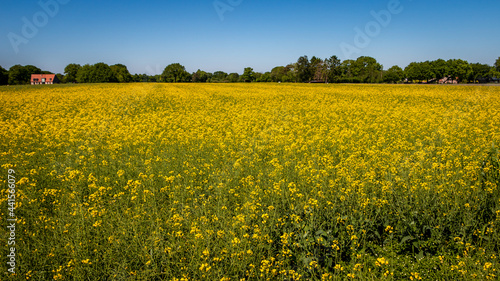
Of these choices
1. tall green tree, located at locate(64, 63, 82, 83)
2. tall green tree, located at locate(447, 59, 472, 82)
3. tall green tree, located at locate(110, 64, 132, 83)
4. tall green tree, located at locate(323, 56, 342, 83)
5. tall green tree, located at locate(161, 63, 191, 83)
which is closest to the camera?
tall green tree, located at locate(323, 56, 342, 83)

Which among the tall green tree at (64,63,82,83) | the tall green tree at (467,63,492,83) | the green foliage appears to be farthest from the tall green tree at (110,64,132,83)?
the tall green tree at (467,63,492,83)

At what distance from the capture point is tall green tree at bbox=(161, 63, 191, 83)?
112 meters

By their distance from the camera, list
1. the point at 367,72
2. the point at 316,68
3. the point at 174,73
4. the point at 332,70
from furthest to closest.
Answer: the point at 174,73
the point at 367,72
the point at 316,68
the point at 332,70

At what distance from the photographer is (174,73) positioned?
113250mm

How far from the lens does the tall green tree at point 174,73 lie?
11219 centimetres

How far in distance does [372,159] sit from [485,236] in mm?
3077

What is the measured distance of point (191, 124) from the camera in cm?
1201

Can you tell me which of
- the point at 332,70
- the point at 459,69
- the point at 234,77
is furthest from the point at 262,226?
the point at 234,77

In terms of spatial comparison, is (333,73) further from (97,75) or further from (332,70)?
(97,75)

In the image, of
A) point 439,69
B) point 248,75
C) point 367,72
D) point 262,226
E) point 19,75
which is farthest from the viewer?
point 248,75

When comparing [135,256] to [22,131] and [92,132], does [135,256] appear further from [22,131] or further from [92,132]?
[22,131]

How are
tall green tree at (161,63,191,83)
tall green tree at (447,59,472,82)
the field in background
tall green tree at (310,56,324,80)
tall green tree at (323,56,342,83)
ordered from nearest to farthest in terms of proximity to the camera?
the field in background
tall green tree at (323,56,342,83)
tall green tree at (310,56,324,80)
tall green tree at (447,59,472,82)
tall green tree at (161,63,191,83)

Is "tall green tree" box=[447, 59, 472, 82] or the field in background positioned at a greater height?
"tall green tree" box=[447, 59, 472, 82]

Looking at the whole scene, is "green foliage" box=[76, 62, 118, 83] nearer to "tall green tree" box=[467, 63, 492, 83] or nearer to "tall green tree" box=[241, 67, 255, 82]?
"tall green tree" box=[241, 67, 255, 82]
